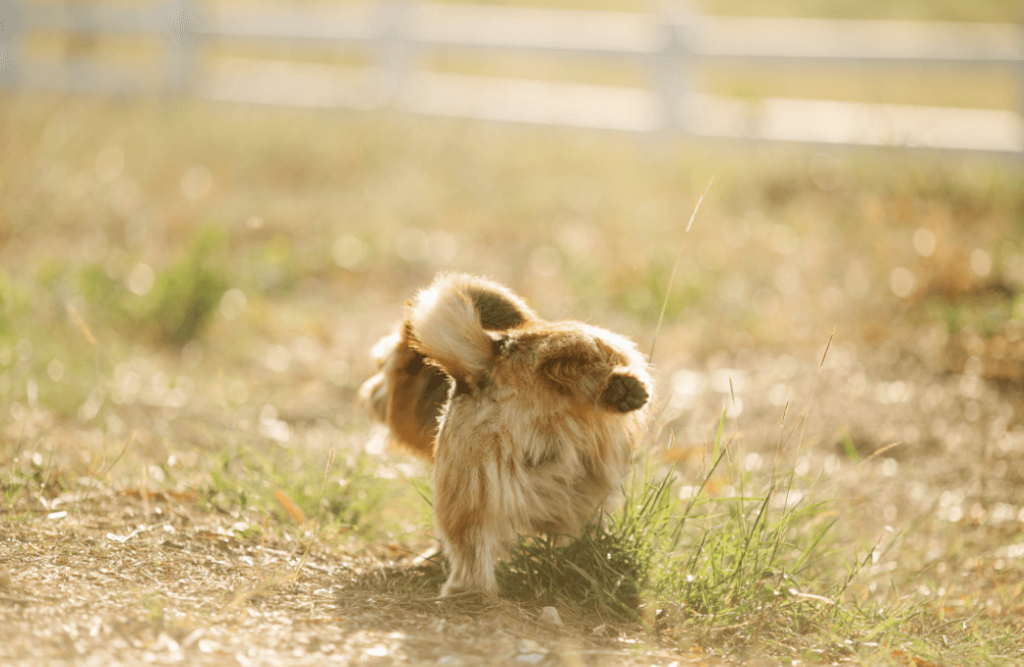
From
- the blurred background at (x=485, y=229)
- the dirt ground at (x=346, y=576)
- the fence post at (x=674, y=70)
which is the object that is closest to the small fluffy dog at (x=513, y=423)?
the dirt ground at (x=346, y=576)

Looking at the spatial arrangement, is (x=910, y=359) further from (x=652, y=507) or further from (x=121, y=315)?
(x=121, y=315)

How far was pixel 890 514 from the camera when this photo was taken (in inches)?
143

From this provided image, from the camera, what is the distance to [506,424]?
2.32 metres

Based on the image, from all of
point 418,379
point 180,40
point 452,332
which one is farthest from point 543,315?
point 180,40

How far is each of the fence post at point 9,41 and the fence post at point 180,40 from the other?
2.08 meters

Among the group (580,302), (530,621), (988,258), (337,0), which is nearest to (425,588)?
(530,621)

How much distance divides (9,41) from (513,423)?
472 inches

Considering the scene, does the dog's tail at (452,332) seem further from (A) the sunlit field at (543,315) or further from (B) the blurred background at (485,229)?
(B) the blurred background at (485,229)

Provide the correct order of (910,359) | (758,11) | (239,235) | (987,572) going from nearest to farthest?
(987,572)
(910,359)
(239,235)
(758,11)

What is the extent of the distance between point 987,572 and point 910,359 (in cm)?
173

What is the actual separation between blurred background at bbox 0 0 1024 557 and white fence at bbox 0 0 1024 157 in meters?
0.04

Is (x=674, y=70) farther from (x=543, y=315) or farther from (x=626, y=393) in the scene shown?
(x=626, y=393)

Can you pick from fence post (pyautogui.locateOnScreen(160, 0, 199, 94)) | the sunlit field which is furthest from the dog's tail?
fence post (pyautogui.locateOnScreen(160, 0, 199, 94))

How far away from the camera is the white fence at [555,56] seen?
800 cm
